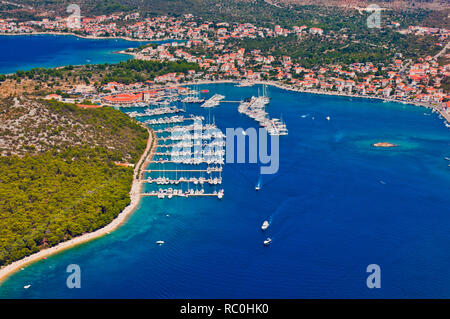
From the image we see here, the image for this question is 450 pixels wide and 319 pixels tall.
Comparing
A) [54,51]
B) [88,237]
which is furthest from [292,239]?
[54,51]

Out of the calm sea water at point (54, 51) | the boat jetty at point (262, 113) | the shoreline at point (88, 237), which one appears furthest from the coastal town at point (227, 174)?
the calm sea water at point (54, 51)

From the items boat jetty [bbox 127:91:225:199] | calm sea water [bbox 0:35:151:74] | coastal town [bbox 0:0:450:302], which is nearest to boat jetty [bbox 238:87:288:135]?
coastal town [bbox 0:0:450:302]

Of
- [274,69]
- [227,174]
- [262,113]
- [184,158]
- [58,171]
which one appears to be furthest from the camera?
[274,69]

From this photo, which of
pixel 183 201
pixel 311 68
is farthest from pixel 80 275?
pixel 311 68

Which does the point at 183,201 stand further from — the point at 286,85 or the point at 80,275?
the point at 286,85

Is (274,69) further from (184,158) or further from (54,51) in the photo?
(54,51)

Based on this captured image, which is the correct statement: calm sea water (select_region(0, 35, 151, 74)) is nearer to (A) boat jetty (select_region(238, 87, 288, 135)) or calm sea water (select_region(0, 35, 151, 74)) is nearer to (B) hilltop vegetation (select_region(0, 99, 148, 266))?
(A) boat jetty (select_region(238, 87, 288, 135))

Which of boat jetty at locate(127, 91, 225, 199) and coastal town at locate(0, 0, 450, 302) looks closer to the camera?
coastal town at locate(0, 0, 450, 302)
